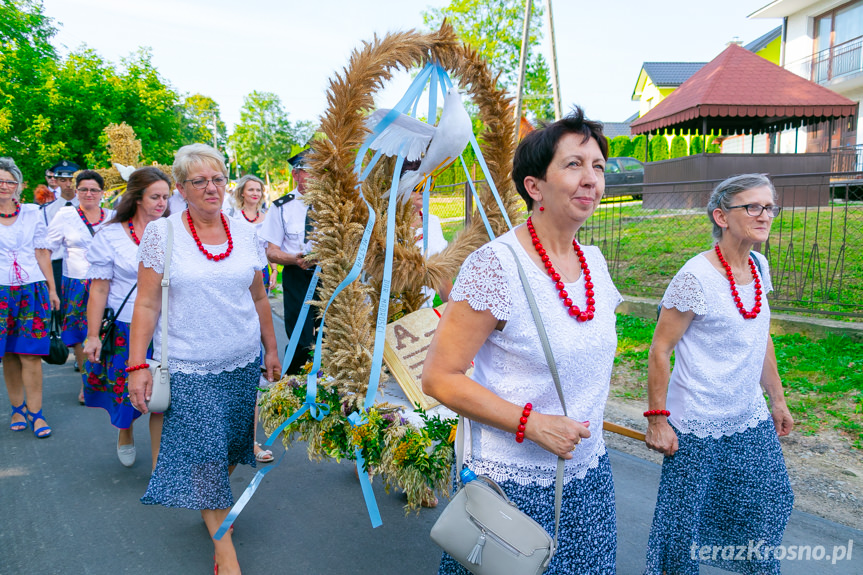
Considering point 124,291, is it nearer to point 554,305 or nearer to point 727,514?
point 554,305

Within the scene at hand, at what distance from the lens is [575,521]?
190cm

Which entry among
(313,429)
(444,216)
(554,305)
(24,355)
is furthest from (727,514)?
(444,216)

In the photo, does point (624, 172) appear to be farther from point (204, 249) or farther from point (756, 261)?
point (204, 249)

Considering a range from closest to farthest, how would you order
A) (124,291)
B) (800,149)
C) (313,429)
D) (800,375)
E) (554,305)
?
(554,305), (313,429), (124,291), (800,375), (800,149)

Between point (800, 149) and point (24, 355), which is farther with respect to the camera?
point (800, 149)

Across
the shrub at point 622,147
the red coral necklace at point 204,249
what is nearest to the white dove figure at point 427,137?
the red coral necklace at point 204,249

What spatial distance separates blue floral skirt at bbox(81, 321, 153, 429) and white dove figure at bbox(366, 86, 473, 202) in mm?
2493

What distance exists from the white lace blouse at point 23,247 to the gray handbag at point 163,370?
3259mm

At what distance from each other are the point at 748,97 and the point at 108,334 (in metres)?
14.8

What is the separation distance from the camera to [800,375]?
19.3 ft

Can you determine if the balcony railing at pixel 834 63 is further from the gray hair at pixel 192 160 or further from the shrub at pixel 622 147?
the gray hair at pixel 192 160

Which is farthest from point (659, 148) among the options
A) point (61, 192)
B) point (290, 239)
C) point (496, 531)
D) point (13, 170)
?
point (496, 531)

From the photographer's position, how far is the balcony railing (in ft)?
66.8

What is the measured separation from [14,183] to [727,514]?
581 cm
